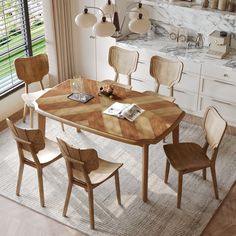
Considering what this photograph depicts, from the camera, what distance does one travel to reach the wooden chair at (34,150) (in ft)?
16.0

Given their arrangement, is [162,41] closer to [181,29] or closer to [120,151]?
[181,29]

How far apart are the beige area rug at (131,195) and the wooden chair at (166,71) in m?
0.91

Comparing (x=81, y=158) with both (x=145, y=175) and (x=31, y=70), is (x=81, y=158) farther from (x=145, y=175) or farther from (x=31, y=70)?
(x=31, y=70)

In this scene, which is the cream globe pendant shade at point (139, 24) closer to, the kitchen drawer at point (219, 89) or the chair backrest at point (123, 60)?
the chair backrest at point (123, 60)

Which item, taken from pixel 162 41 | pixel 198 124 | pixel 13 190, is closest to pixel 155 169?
pixel 198 124

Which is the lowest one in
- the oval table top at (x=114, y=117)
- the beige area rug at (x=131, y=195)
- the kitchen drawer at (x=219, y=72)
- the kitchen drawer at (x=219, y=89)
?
the beige area rug at (x=131, y=195)

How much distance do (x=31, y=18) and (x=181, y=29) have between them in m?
2.44

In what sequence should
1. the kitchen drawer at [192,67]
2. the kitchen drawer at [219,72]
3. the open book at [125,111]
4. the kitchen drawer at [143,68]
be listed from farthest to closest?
1. the kitchen drawer at [143,68]
2. the kitchen drawer at [192,67]
3. the kitchen drawer at [219,72]
4. the open book at [125,111]

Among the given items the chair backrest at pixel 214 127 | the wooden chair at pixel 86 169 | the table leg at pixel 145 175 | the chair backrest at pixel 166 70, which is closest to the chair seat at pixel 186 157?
the chair backrest at pixel 214 127

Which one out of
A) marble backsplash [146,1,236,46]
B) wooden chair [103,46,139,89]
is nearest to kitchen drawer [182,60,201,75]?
marble backsplash [146,1,236,46]

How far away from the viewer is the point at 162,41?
23.7 ft

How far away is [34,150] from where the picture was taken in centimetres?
495

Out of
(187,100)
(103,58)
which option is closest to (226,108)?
(187,100)

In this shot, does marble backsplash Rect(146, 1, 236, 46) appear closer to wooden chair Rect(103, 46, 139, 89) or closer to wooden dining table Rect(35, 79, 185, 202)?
wooden chair Rect(103, 46, 139, 89)
